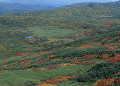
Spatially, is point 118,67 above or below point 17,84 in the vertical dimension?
above

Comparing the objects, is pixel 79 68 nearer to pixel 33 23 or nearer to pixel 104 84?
pixel 104 84

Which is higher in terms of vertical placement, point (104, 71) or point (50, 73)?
point (104, 71)

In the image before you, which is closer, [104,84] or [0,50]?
[104,84]

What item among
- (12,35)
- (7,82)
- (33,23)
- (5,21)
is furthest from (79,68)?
(5,21)

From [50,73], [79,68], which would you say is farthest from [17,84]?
[79,68]

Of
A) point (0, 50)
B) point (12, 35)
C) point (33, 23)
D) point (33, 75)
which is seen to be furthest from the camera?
point (33, 23)

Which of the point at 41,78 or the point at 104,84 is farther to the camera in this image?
the point at 41,78

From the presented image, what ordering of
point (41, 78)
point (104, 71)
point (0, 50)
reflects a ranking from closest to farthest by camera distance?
1. point (104, 71)
2. point (41, 78)
3. point (0, 50)

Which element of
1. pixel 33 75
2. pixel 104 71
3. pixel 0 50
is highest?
pixel 104 71

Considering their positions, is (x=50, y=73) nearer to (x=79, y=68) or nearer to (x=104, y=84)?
(x=79, y=68)
